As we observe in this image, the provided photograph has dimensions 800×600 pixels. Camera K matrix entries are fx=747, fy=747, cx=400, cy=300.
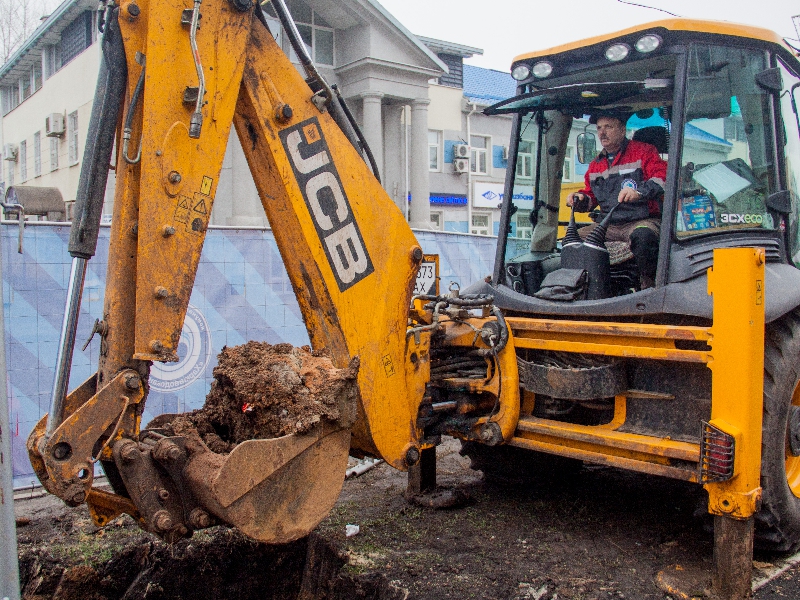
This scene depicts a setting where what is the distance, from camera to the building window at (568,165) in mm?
4945

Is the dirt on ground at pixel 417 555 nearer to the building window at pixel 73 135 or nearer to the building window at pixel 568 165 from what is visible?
the building window at pixel 568 165

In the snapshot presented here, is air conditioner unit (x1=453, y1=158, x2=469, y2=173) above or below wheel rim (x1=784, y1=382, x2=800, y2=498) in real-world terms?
above

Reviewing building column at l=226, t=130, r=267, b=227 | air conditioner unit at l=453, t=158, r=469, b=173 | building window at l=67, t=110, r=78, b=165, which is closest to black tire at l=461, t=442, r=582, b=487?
building column at l=226, t=130, r=267, b=227

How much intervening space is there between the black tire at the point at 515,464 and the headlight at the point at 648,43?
250 centimetres

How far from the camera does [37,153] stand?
25172mm

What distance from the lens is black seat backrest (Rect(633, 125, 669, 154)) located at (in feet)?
14.5

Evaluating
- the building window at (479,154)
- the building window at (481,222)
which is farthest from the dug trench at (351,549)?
the building window at (479,154)

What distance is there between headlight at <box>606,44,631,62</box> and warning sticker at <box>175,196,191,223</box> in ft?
8.02

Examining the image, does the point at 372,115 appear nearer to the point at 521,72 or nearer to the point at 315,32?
the point at 315,32

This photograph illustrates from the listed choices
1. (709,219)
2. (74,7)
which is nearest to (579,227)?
(709,219)

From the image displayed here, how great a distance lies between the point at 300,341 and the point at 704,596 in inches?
173

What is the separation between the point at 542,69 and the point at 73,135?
19901 mm

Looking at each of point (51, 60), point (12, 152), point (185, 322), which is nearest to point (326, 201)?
point (185, 322)

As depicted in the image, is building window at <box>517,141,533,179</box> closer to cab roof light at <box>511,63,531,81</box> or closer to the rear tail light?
cab roof light at <box>511,63,531,81</box>
